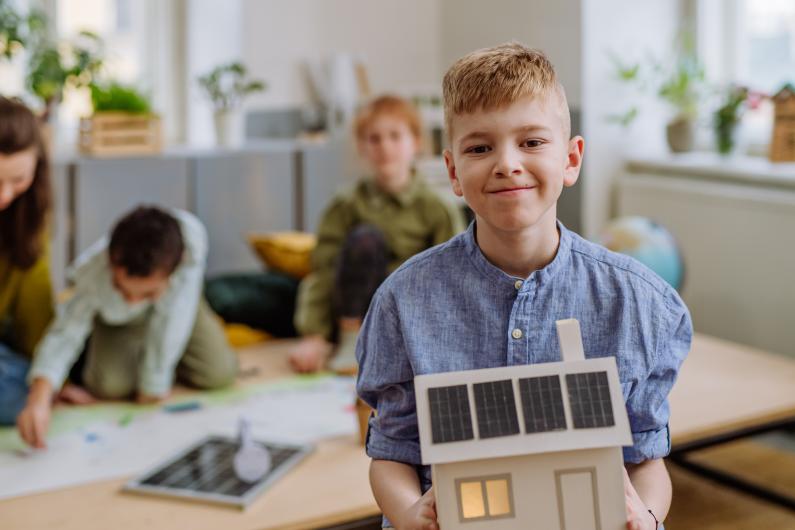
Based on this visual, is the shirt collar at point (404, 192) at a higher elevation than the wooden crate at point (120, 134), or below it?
below

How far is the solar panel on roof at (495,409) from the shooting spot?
0.94 meters

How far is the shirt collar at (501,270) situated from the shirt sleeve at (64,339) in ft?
4.33

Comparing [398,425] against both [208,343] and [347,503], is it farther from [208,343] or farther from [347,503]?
[208,343]

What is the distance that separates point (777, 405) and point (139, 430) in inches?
53.1

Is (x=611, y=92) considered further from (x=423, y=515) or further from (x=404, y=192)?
(x=423, y=515)

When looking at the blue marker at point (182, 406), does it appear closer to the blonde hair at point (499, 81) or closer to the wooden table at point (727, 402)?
the wooden table at point (727, 402)

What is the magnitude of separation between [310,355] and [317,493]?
890 mm

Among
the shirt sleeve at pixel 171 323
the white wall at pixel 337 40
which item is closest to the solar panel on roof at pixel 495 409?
the shirt sleeve at pixel 171 323

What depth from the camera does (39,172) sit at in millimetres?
2236

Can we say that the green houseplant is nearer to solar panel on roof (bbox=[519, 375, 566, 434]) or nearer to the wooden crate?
the wooden crate

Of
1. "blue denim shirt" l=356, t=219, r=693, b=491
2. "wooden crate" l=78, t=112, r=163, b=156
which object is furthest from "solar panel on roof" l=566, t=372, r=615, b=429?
"wooden crate" l=78, t=112, r=163, b=156

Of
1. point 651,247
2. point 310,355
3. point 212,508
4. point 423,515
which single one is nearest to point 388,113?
point 310,355

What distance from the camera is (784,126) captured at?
10.2ft

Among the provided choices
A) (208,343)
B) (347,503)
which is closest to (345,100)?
(208,343)
